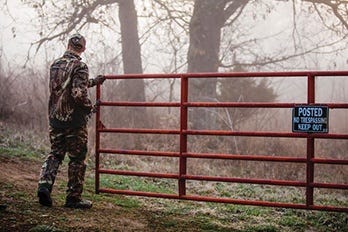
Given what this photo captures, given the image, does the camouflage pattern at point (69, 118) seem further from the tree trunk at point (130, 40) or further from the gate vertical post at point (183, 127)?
the tree trunk at point (130, 40)

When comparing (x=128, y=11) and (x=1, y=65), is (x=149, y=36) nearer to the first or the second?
(x=128, y=11)

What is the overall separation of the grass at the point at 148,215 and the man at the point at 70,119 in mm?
284

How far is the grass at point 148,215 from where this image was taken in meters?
5.22

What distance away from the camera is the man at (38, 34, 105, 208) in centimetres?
575

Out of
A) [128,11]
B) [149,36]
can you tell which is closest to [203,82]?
[149,36]

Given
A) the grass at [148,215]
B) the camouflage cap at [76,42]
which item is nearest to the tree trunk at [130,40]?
the grass at [148,215]

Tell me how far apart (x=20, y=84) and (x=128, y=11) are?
4.96m

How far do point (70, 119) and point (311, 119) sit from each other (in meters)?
2.89

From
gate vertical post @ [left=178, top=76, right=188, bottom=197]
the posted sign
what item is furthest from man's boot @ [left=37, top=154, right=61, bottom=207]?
the posted sign

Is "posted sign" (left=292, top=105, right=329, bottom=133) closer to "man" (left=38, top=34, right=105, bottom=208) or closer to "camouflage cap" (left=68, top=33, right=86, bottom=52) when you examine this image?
"man" (left=38, top=34, right=105, bottom=208)

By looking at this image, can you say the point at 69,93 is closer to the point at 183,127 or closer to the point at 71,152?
the point at 71,152

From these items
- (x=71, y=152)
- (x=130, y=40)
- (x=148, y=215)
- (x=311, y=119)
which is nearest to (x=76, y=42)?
(x=71, y=152)

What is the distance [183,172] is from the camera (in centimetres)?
646

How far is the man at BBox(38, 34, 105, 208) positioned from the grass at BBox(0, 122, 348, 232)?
28cm
